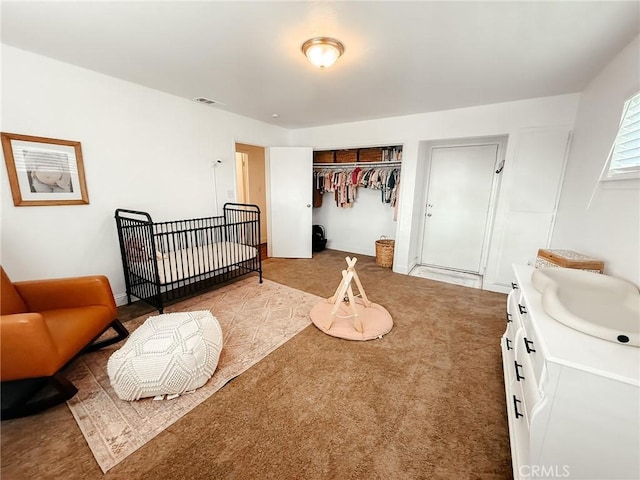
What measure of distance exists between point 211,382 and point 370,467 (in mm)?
1118

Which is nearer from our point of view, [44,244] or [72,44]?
[72,44]

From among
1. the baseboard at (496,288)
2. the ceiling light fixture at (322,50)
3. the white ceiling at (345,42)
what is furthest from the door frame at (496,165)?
the ceiling light fixture at (322,50)

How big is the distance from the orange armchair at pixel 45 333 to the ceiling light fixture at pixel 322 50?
7.73 feet

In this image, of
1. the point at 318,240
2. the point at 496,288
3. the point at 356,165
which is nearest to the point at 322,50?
the point at 356,165

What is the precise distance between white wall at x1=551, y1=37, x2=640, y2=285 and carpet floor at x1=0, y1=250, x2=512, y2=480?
1.06 meters

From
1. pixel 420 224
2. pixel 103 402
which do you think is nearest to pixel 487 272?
pixel 420 224

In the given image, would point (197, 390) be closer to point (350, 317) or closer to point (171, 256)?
point (350, 317)

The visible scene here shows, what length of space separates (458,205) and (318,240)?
260 centimetres

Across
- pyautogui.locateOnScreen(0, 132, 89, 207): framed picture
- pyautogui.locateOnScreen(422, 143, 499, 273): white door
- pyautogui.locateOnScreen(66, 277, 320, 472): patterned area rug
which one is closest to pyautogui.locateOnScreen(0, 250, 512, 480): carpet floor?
pyautogui.locateOnScreen(66, 277, 320, 472): patterned area rug

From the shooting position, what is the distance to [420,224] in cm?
417

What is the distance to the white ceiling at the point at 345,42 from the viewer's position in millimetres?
1460

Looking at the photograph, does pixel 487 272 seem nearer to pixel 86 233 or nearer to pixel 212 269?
pixel 212 269

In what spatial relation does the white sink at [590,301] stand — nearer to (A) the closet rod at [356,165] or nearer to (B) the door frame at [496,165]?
(B) the door frame at [496,165]

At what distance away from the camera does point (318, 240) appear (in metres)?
5.14
